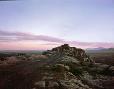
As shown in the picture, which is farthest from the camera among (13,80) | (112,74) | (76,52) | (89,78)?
(76,52)

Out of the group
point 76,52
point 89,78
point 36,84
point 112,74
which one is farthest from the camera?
point 76,52

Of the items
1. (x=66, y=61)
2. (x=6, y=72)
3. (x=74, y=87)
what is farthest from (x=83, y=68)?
(x=6, y=72)

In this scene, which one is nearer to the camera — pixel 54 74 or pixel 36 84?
pixel 36 84

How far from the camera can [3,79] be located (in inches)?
837

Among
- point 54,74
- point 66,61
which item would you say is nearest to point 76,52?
point 66,61

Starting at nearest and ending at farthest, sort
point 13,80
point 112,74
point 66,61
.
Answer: point 13,80
point 112,74
point 66,61

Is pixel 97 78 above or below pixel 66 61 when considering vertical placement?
below

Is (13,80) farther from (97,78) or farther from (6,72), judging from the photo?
(97,78)

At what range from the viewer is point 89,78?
77.2ft

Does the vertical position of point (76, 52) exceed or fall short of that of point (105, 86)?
it exceeds it

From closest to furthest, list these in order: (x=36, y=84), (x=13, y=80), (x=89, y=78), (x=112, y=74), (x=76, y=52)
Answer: (x=36, y=84), (x=13, y=80), (x=89, y=78), (x=112, y=74), (x=76, y=52)

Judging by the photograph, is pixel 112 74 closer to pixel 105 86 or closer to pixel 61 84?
pixel 105 86

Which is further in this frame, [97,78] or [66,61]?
[66,61]

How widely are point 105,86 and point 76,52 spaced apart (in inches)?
668
